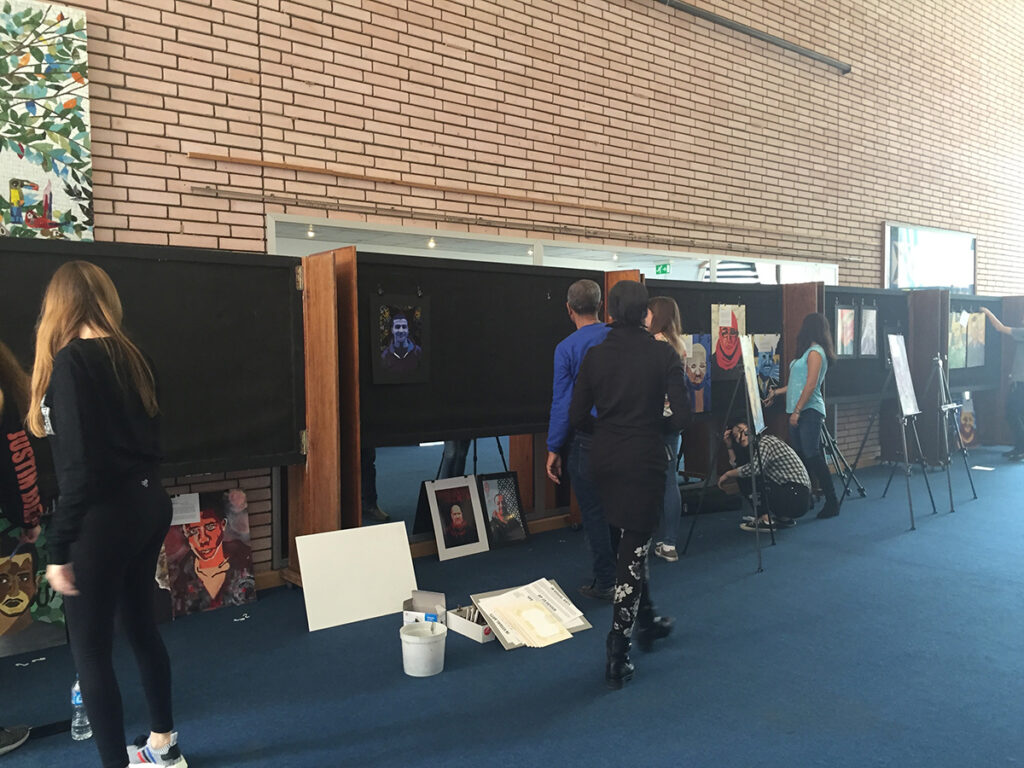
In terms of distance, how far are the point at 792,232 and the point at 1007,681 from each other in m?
5.60

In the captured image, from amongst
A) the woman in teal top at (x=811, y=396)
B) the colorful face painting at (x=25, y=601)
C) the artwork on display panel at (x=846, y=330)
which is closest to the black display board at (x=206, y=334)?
the colorful face painting at (x=25, y=601)

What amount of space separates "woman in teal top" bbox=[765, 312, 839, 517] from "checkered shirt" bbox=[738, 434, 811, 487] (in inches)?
9.9

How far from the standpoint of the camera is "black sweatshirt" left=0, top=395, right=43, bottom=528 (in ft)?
8.57

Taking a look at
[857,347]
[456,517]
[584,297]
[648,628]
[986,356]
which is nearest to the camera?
[648,628]

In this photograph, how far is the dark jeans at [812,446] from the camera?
5.95 meters

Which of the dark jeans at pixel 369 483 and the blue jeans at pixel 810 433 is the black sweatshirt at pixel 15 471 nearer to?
the dark jeans at pixel 369 483

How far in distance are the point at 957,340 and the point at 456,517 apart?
687cm

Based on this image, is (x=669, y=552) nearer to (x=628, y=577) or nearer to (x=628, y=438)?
(x=628, y=577)

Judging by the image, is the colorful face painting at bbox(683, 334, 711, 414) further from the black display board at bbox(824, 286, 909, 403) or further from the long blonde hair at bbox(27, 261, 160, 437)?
the long blonde hair at bbox(27, 261, 160, 437)

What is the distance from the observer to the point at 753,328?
6.66 m

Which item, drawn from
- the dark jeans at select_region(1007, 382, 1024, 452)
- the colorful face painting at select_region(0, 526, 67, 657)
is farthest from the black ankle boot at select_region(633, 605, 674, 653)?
the dark jeans at select_region(1007, 382, 1024, 452)

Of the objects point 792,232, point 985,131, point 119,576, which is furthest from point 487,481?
point 985,131

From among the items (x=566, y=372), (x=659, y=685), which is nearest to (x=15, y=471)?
(x=566, y=372)

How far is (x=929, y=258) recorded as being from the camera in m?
9.55
